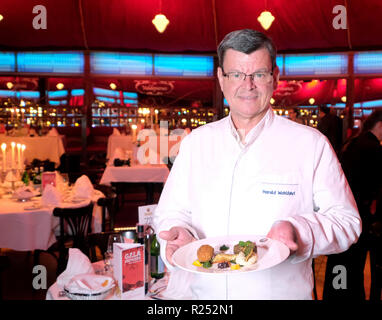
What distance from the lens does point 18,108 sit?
1057 cm

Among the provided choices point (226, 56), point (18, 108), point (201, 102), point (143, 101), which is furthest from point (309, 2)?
point (226, 56)

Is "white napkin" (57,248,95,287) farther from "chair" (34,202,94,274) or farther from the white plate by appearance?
"chair" (34,202,94,274)

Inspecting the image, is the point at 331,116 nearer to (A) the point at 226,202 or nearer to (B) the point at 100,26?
(B) the point at 100,26

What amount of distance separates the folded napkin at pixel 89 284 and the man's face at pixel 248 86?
997 mm

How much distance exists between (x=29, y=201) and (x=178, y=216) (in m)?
3.11

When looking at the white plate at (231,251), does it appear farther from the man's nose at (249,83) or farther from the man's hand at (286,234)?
the man's nose at (249,83)

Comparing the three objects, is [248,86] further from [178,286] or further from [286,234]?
[178,286]

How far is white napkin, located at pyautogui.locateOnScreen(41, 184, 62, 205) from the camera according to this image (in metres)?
4.24

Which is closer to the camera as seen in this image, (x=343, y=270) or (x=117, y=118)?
(x=343, y=270)

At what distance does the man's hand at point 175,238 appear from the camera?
57.6 inches

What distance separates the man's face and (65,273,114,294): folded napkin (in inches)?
39.2

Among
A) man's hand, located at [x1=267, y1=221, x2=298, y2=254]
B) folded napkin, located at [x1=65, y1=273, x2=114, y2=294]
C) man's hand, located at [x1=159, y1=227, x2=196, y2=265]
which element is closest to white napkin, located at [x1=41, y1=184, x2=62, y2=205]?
folded napkin, located at [x1=65, y1=273, x2=114, y2=294]

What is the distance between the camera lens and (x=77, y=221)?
4.16 meters

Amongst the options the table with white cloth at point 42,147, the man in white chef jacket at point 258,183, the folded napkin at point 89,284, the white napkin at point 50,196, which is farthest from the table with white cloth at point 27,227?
the table with white cloth at point 42,147
